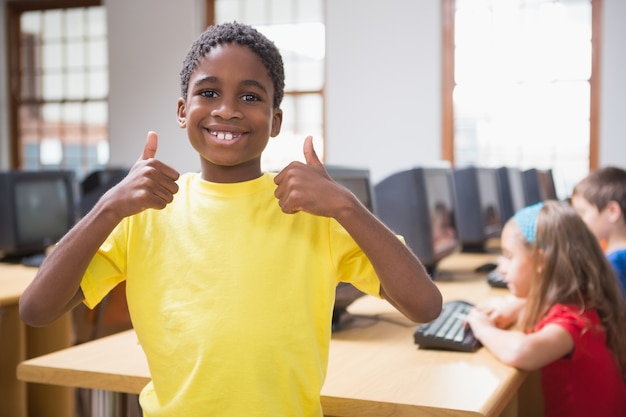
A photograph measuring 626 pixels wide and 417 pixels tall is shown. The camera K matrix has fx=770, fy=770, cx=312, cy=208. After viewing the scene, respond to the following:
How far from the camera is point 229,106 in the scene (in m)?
1.16

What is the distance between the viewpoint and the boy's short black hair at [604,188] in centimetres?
269

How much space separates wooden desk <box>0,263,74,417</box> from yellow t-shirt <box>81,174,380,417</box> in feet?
5.64

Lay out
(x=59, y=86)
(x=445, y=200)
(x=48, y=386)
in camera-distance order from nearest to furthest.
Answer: (x=48, y=386) < (x=445, y=200) < (x=59, y=86)

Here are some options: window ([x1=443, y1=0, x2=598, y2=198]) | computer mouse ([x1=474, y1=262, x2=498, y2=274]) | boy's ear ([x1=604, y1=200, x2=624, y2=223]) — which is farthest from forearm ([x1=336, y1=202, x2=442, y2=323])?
window ([x1=443, y1=0, x2=598, y2=198])

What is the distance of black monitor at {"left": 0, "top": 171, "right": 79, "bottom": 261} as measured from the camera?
360 cm

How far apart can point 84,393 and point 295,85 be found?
5161mm

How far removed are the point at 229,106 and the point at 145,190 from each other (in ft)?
0.58

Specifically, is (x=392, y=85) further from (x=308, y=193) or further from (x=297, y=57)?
(x=308, y=193)

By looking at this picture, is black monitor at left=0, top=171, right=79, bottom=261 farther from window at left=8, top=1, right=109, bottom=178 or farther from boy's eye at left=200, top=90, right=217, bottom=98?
window at left=8, top=1, right=109, bottom=178

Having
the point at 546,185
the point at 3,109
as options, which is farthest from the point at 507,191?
the point at 3,109

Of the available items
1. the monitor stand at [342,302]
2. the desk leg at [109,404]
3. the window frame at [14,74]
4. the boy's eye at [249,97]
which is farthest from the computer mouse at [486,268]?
the window frame at [14,74]

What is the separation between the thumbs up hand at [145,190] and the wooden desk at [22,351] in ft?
Result: 5.85

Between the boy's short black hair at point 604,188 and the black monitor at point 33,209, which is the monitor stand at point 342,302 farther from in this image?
the black monitor at point 33,209

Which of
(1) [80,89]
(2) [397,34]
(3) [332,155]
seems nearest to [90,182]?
(3) [332,155]
